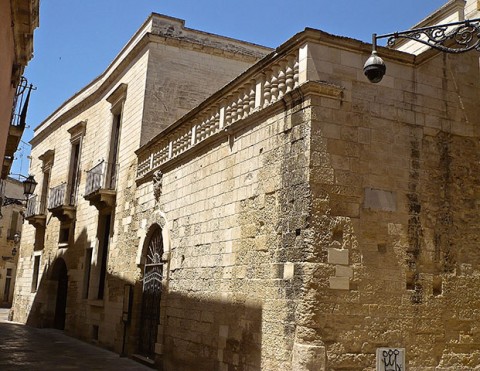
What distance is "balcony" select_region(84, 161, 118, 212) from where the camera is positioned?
13852 millimetres

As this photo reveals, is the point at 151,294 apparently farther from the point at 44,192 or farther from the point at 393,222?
the point at 44,192

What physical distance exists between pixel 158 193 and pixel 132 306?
7.82 feet

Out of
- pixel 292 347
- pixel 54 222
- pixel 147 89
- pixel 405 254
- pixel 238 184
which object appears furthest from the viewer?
pixel 54 222

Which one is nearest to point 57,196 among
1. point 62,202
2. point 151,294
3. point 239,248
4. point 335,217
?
point 62,202

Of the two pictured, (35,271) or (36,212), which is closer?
(35,271)

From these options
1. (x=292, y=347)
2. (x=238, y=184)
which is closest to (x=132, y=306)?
(x=238, y=184)

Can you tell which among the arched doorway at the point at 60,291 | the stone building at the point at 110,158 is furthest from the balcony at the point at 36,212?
the arched doorway at the point at 60,291

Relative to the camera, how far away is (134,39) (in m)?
14.8

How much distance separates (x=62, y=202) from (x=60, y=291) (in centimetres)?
290

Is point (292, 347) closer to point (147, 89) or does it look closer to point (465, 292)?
point (465, 292)

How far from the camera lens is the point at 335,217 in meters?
6.27

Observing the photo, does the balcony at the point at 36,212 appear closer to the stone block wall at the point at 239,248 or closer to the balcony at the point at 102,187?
the balcony at the point at 102,187

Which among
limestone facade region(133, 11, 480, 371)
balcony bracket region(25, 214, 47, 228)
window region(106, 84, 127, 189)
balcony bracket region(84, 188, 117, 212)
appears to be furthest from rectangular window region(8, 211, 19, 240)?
limestone facade region(133, 11, 480, 371)

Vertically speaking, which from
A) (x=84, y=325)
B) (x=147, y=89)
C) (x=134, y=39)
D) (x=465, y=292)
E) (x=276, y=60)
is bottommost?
(x=84, y=325)
